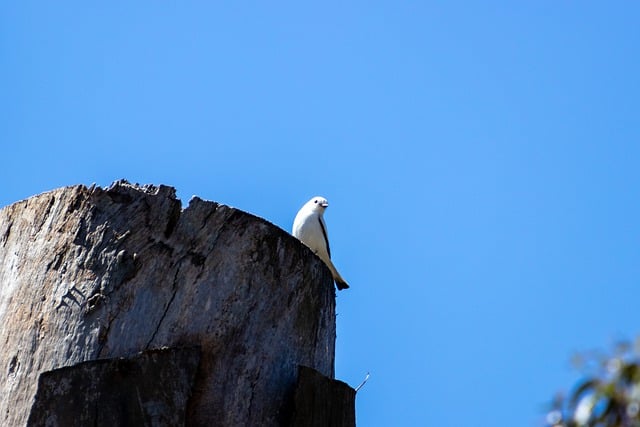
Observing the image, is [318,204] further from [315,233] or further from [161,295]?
[161,295]

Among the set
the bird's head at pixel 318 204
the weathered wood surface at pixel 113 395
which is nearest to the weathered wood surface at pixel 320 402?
the weathered wood surface at pixel 113 395

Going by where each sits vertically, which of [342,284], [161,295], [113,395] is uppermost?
[342,284]

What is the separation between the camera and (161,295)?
11.8 ft

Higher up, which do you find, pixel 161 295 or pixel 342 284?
pixel 342 284

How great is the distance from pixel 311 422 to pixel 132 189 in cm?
102

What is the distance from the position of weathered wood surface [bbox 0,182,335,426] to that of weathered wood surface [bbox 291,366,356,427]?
0.07 metres

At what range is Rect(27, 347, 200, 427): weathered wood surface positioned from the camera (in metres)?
3.25

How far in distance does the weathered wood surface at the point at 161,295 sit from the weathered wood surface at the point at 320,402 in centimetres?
7

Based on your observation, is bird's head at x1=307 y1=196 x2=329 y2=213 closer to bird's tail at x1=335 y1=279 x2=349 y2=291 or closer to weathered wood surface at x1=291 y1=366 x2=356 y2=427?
bird's tail at x1=335 y1=279 x2=349 y2=291

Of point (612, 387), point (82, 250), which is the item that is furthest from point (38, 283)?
point (612, 387)

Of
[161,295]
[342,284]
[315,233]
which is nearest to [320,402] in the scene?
[161,295]

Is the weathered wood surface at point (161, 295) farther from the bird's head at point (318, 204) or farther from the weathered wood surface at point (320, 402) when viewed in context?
the bird's head at point (318, 204)

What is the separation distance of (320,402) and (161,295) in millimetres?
637

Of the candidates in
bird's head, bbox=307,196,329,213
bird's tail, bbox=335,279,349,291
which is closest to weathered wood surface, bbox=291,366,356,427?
bird's tail, bbox=335,279,349,291
